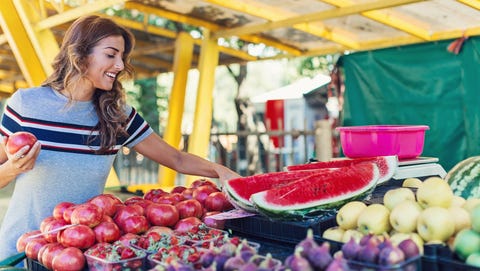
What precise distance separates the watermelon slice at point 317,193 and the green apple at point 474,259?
2.70 ft

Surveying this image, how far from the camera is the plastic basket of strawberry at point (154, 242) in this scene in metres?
2.31

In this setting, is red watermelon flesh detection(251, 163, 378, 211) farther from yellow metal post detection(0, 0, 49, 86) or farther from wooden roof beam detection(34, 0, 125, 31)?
yellow metal post detection(0, 0, 49, 86)

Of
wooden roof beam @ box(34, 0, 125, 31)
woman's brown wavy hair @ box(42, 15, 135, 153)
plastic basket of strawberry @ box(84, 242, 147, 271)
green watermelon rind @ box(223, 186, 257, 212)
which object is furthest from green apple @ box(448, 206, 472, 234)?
wooden roof beam @ box(34, 0, 125, 31)

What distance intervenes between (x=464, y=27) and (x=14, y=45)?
18.6 ft

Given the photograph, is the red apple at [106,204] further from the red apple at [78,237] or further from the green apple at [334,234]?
the green apple at [334,234]

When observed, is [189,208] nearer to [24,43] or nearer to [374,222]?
[374,222]

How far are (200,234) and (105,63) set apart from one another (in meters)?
1.30

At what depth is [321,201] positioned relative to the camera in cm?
261

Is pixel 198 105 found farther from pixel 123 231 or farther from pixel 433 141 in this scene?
pixel 123 231

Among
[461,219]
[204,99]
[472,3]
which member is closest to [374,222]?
[461,219]

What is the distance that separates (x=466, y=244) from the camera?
6.30ft

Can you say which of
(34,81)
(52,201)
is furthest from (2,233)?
(34,81)

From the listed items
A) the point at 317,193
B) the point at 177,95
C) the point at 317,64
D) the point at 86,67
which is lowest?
the point at 317,193

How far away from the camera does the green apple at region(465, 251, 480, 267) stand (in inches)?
72.0
